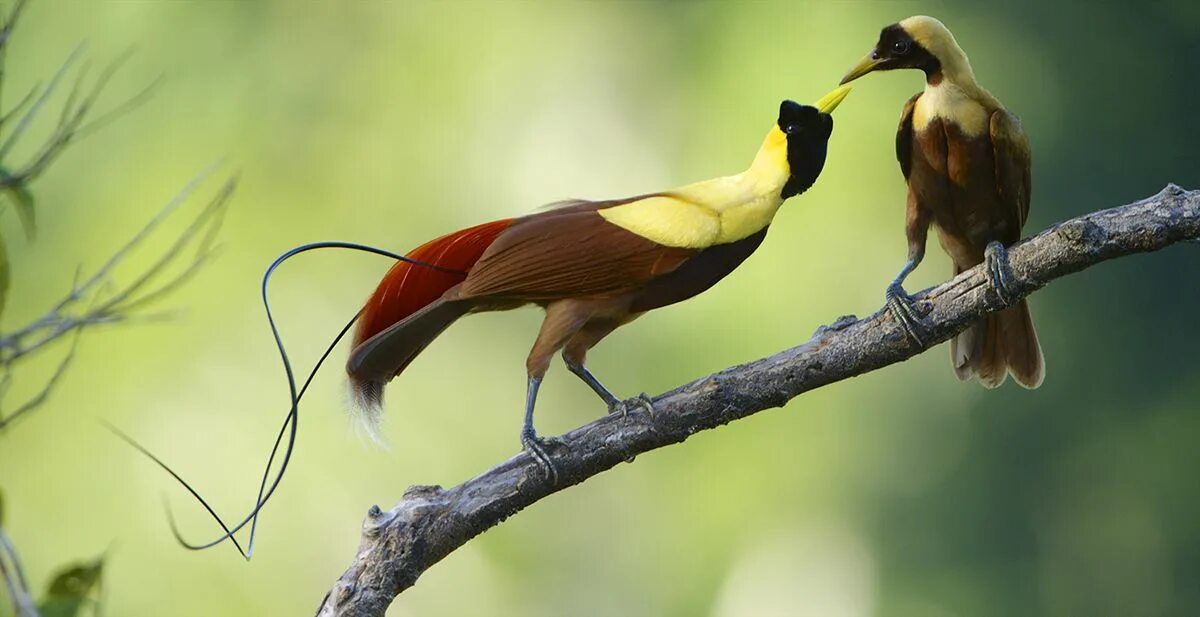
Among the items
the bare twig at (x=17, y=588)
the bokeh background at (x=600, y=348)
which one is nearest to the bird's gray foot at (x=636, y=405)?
the bare twig at (x=17, y=588)

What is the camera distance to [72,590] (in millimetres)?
1445

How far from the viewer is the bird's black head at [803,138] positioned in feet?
4.95

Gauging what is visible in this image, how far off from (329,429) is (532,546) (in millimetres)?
1162

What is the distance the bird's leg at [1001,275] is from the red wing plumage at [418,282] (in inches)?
25.9

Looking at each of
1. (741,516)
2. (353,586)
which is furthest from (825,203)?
(353,586)

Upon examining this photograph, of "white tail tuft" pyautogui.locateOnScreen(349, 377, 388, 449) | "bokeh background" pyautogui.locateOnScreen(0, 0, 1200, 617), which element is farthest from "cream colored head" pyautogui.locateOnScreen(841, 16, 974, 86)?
"bokeh background" pyautogui.locateOnScreen(0, 0, 1200, 617)

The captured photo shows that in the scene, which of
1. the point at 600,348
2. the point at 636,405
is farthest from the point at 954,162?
the point at 600,348

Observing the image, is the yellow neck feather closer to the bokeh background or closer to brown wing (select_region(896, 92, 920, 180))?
brown wing (select_region(896, 92, 920, 180))

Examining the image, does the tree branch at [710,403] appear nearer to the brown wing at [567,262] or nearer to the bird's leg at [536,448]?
the bird's leg at [536,448]

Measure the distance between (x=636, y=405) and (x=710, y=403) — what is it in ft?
0.31

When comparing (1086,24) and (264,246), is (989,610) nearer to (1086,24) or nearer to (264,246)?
(1086,24)

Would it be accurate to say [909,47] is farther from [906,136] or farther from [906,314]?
[906,314]

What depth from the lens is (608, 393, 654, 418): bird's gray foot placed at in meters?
1.71

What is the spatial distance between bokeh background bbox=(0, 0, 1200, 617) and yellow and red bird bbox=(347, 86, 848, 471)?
2.73m
